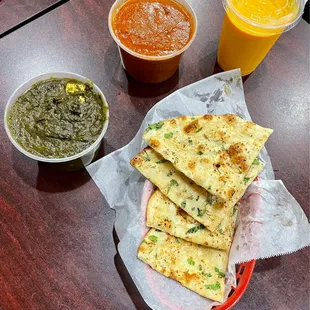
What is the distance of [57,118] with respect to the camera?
1.18m

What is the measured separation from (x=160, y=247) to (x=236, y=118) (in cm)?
43

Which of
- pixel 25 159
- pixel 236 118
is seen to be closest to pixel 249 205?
pixel 236 118

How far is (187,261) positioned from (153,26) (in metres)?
0.73

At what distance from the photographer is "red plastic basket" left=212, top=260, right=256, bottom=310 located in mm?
1081

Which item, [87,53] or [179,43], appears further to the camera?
[87,53]

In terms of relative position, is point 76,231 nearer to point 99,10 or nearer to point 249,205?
point 249,205

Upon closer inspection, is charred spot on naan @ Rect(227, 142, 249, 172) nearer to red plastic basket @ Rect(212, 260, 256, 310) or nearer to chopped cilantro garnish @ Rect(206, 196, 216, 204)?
chopped cilantro garnish @ Rect(206, 196, 216, 204)

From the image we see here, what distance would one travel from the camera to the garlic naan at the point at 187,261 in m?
1.07

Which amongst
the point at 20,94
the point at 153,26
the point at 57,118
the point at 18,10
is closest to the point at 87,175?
the point at 57,118

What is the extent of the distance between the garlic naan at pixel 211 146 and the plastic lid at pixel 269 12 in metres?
0.28

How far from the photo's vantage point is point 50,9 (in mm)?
1487

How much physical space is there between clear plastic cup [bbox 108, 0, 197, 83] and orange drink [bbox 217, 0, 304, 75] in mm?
132

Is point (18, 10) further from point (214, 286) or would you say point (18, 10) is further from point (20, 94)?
point (214, 286)

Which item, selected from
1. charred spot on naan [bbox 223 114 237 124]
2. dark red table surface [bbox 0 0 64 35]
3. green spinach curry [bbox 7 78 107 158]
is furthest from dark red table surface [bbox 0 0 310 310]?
charred spot on naan [bbox 223 114 237 124]
